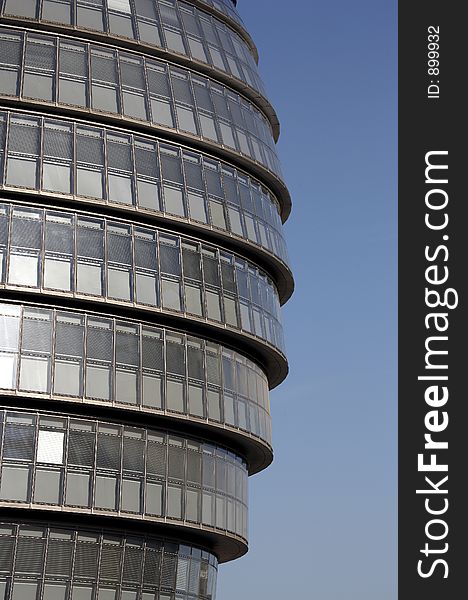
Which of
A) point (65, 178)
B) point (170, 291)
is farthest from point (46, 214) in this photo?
point (170, 291)

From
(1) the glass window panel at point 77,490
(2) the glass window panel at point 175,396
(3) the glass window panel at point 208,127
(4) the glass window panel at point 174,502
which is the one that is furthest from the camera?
(3) the glass window panel at point 208,127

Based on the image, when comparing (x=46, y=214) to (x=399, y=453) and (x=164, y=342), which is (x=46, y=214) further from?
(x=399, y=453)

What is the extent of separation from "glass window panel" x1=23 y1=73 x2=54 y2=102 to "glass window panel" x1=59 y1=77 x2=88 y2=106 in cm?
37

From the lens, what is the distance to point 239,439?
42062mm

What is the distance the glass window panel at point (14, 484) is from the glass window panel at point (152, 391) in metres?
4.47

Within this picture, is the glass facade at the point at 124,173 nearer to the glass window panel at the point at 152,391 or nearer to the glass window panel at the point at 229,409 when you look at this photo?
the glass window panel at the point at 152,391

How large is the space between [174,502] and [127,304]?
638 centimetres

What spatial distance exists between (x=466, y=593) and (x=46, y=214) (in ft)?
63.6

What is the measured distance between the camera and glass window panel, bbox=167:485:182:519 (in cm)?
3906

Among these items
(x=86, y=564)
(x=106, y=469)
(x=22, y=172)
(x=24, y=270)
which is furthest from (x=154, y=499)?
(x=22, y=172)

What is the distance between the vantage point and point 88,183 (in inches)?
1577

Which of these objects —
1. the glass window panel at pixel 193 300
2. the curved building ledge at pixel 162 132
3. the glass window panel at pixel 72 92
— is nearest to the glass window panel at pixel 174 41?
the curved building ledge at pixel 162 132

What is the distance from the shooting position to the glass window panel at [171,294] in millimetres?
40188

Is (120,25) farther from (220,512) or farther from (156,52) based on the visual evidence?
(220,512)
